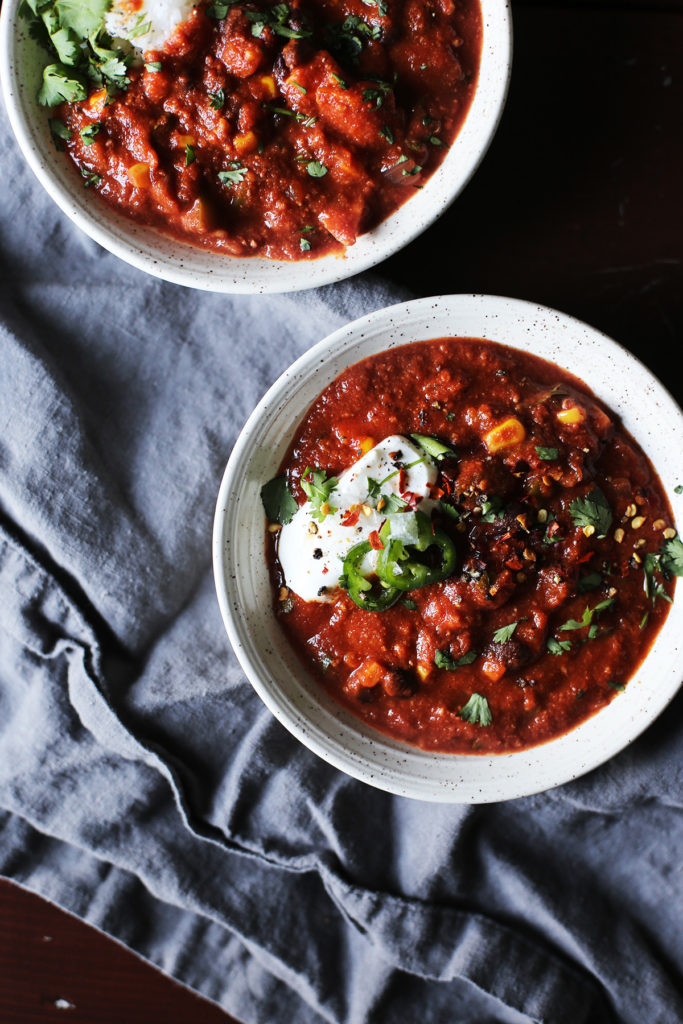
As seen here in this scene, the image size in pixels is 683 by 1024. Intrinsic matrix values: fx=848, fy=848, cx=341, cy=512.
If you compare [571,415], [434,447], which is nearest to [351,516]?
[434,447]

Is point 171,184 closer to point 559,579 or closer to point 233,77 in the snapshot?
point 233,77

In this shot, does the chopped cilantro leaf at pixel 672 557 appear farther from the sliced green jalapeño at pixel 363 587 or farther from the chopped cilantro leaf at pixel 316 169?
the chopped cilantro leaf at pixel 316 169

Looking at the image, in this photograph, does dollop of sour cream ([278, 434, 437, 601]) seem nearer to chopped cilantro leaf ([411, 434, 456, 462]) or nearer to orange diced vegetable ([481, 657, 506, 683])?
chopped cilantro leaf ([411, 434, 456, 462])

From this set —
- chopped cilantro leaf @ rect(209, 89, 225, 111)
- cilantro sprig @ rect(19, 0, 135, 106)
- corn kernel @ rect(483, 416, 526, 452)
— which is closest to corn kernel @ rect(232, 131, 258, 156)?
chopped cilantro leaf @ rect(209, 89, 225, 111)

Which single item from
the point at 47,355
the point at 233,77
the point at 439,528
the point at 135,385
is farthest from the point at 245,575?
the point at 233,77

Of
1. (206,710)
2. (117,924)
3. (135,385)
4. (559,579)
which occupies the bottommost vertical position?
(117,924)

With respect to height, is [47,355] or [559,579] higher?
[47,355]

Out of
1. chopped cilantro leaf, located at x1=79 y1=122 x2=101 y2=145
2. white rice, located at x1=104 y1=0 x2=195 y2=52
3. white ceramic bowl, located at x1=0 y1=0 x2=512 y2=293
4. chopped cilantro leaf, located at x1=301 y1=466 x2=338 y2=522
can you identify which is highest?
white rice, located at x1=104 y1=0 x2=195 y2=52
